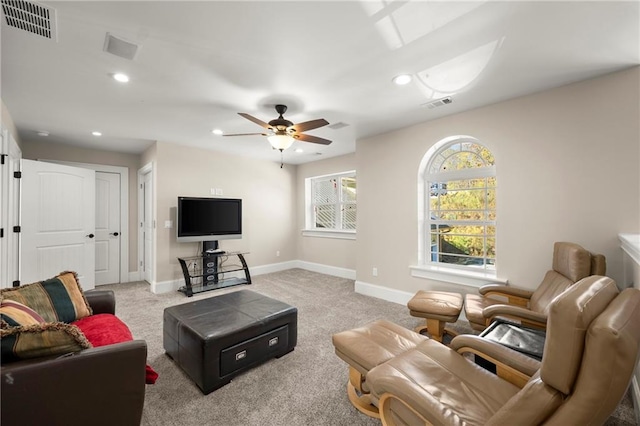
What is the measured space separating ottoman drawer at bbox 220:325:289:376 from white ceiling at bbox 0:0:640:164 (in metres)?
2.28

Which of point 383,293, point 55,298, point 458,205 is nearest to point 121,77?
point 55,298

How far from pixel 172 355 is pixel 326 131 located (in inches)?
130

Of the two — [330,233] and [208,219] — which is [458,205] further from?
[208,219]

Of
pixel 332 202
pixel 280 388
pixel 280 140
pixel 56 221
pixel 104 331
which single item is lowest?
pixel 280 388

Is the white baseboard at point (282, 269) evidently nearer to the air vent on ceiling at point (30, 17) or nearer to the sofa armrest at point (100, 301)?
the sofa armrest at point (100, 301)

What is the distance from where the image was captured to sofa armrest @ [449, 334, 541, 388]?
1.35 metres

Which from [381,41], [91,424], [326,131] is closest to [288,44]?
[381,41]

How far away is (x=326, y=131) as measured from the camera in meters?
4.04

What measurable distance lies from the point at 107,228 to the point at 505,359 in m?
6.16

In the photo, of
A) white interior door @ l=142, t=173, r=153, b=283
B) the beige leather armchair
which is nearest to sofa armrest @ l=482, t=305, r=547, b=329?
the beige leather armchair

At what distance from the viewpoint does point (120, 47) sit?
6.51ft

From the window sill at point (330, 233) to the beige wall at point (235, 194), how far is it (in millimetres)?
447

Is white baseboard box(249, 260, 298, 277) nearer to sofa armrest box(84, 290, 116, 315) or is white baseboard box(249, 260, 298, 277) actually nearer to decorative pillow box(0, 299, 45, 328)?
sofa armrest box(84, 290, 116, 315)

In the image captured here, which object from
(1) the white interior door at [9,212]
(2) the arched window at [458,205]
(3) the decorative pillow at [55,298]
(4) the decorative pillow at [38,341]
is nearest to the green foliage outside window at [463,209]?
(2) the arched window at [458,205]
